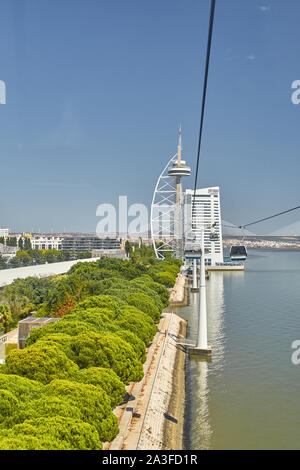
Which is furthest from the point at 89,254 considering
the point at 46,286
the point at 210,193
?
the point at 46,286

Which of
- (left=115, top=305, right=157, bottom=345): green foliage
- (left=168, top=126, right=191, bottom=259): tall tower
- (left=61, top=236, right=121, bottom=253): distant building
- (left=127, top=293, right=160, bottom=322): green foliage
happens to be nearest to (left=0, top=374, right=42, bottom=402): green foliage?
(left=115, top=305, right=157, bottom=345): green foliage

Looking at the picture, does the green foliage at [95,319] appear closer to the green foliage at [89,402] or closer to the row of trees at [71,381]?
the row of trees at [71,381]

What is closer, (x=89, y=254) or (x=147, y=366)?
(x=147, y=366)

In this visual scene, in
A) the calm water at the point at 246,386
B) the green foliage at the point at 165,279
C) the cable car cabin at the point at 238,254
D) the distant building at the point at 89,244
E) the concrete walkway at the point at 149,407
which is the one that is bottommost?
the calm water at the point at 246,386

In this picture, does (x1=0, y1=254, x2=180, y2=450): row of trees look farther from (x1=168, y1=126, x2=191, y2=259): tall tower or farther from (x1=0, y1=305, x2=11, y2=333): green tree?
(x1=168, y1=126, x2=191, y2=259): tall tower

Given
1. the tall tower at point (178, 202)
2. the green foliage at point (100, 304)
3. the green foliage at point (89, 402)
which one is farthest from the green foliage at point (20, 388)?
the tall tower at point (178, 202)
